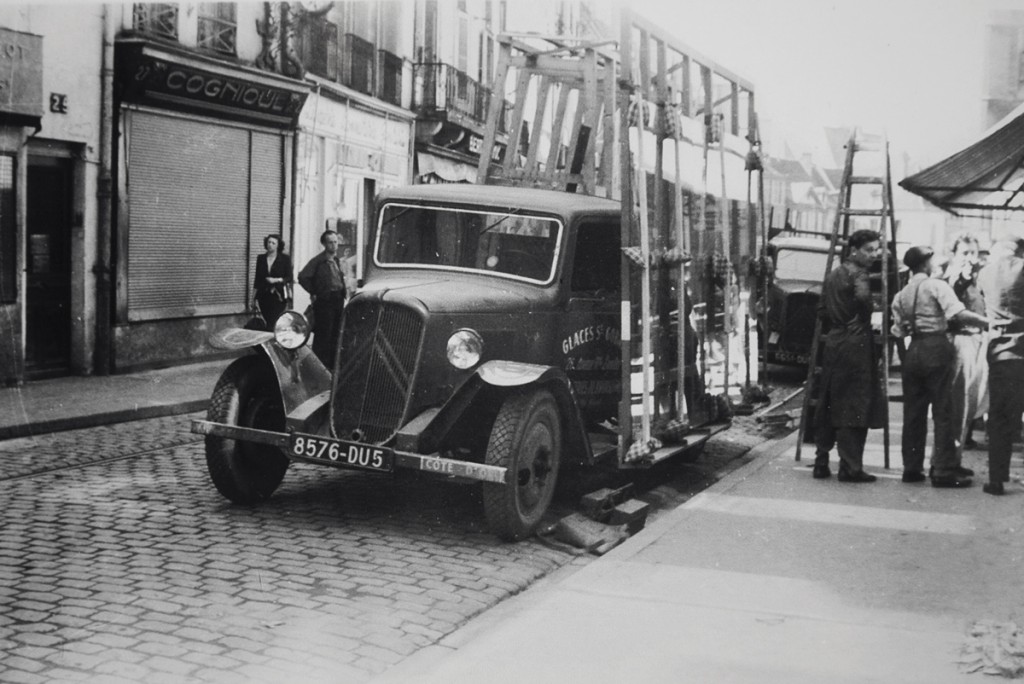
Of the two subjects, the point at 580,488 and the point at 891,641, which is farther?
the point at 580,488

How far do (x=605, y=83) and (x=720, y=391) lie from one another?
9.00 feet

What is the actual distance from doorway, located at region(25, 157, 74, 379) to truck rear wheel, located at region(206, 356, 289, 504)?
276 inches

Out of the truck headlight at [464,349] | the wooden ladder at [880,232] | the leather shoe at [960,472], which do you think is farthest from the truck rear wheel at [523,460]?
the leather shoe at [960,472]

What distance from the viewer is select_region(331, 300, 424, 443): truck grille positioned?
728cm

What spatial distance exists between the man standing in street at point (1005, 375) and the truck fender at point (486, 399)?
3078 mm

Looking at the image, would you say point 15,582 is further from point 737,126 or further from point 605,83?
point 737,126

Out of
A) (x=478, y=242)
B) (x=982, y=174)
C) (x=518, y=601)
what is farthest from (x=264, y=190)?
(x=518, y=601)

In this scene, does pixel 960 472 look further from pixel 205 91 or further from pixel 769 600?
pixel 205 91

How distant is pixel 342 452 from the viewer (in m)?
7.10

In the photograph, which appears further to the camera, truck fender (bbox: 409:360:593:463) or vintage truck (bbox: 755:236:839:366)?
vintage truck (bbox: 755:236:839:366)

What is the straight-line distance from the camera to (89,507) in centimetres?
765

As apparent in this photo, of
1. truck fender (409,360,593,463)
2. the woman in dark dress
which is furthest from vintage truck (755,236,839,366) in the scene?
truck fender (409,360,593,463)

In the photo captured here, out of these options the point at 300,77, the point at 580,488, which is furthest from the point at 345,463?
the point at 300,77

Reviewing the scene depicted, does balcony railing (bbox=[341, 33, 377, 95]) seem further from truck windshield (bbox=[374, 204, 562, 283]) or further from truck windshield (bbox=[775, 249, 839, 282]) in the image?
truck windshield (bbox=[374, 204, 562, 283])
